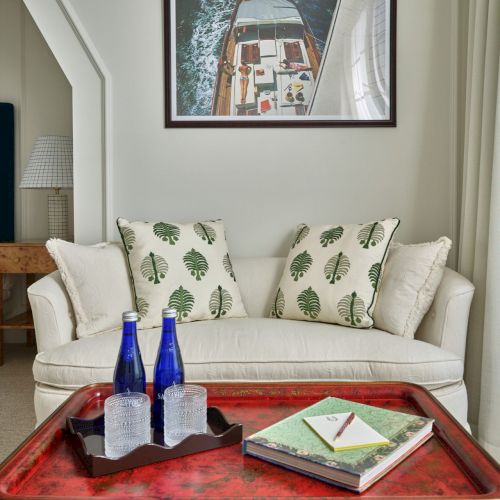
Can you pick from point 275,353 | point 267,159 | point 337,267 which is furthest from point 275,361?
point 267,159

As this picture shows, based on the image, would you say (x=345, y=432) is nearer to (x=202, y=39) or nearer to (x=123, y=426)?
(x=123, y=426)

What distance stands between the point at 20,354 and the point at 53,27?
2.06 m

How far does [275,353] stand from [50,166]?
77.5 inches

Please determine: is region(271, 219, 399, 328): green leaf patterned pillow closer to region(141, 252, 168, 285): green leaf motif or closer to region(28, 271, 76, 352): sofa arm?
region(141, 252, 168, 285): green leaf motif

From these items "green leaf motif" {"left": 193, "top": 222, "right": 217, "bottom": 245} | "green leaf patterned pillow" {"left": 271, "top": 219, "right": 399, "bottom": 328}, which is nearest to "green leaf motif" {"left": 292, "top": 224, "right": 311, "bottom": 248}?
"green leaf patterned pillow" {"left": 271, "top": 219, "right": 399, "bottom": 328}

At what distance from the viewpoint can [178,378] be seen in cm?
128

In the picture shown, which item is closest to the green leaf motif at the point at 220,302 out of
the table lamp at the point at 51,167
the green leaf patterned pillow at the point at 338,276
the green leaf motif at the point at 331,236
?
the green leaf patterned pillow at the point at 338,276

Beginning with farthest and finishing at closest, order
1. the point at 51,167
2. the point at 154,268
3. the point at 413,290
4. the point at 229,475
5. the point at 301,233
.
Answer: the point at 51,167, the point at 301,233, the point at 154,268, the point at 413,290, the point at 229,475

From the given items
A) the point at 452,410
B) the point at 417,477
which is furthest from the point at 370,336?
the point at 417,477

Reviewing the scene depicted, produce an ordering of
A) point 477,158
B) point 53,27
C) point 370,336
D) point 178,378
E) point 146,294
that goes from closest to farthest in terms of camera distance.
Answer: point 178,378, point 370,336, point 146,294, point 477,158, point 53,27

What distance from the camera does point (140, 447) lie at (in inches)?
43.4

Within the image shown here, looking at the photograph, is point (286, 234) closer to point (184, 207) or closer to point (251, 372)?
point (184, 207)

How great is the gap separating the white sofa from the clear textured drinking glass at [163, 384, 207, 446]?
0.75m

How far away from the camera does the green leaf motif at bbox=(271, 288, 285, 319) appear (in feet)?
8.07
